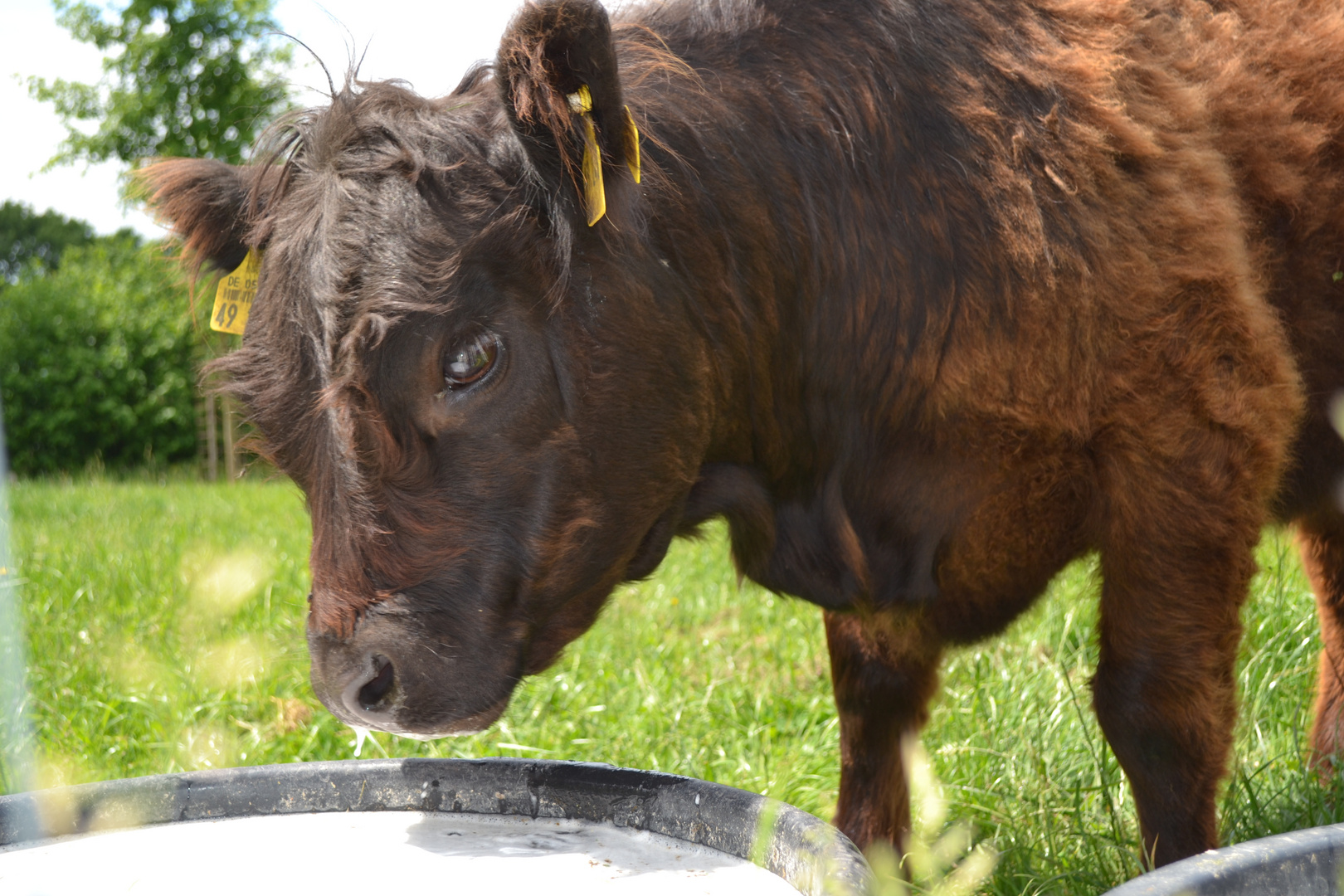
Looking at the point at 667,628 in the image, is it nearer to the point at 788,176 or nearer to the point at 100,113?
the point at 788,176

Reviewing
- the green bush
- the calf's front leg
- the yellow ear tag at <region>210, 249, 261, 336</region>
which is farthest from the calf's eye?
the green bush

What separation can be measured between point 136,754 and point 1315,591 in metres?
3.42

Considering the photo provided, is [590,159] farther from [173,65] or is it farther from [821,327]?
[173,65]

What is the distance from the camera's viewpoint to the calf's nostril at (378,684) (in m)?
1.72

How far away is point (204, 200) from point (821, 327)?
4.11ft

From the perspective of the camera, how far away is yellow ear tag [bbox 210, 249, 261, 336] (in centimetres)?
219

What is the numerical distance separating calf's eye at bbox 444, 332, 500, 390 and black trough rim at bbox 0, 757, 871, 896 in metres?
0.65

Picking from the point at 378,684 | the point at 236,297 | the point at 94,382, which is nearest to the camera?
the point at 378,684

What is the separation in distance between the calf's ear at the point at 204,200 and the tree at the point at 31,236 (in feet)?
145

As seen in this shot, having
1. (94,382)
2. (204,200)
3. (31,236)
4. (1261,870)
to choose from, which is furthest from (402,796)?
(31,236)

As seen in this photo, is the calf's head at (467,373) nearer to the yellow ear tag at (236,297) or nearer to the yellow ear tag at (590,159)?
the yellow ear tag at (590,159)

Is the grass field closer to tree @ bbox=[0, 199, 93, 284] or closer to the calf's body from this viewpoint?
the calf's body

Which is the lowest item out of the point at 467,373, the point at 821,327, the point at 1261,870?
the point at 1261,870

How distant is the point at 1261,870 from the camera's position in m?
1.13
